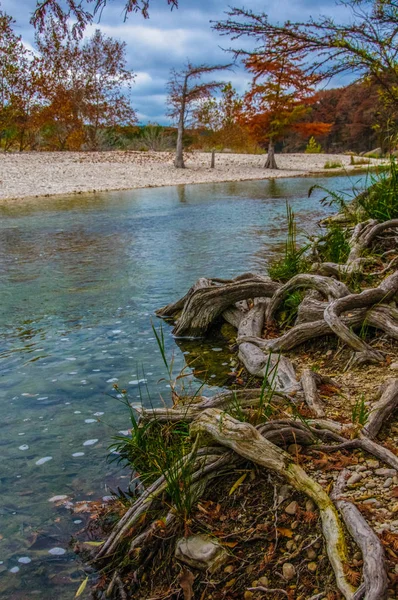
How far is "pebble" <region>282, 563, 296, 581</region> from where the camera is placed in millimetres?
2156

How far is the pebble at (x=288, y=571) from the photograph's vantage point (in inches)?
84.9

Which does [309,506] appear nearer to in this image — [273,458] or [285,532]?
[285,532]

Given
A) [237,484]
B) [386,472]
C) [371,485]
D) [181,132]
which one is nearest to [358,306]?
[386,472]

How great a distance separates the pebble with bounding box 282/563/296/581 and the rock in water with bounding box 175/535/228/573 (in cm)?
26

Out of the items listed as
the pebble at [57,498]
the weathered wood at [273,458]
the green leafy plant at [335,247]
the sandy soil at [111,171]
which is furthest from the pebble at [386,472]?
the sandy soil at [111,171]

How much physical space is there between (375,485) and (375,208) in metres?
4.96

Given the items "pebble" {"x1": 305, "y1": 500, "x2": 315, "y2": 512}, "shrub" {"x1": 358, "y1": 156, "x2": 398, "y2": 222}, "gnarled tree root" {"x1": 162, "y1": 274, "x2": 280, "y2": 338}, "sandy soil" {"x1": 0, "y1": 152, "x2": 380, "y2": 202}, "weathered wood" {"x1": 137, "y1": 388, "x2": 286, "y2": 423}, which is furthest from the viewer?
"sandy soil" {"x1": 0, "y1": 152, "x2": 380, "y2": 202}

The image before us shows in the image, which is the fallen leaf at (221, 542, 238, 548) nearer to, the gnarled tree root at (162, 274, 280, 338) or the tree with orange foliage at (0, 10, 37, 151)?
the gnarled tree root at (162, 274, 280, 338)

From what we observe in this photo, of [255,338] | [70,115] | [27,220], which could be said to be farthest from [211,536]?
[70,115]

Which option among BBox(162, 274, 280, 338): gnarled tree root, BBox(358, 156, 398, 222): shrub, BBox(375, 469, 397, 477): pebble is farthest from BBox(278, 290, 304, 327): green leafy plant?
BBox(375, 469, 397, 477): pebble

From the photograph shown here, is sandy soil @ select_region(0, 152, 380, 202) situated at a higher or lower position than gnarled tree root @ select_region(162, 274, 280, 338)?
higher

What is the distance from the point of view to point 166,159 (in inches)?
1320

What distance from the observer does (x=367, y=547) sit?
204cm

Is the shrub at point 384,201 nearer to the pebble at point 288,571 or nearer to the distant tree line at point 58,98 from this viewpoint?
the pebble at point 288,571
